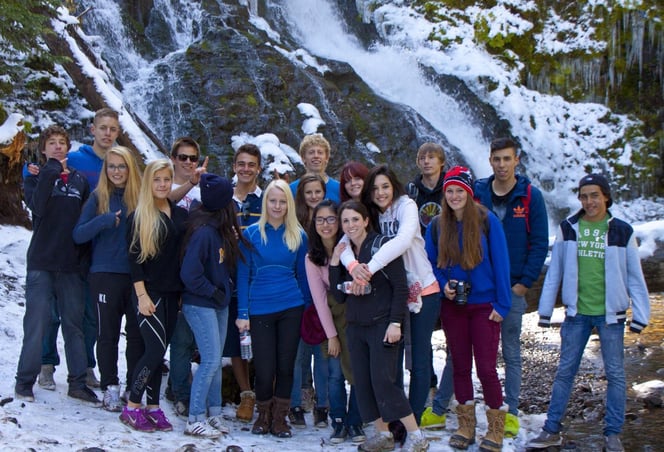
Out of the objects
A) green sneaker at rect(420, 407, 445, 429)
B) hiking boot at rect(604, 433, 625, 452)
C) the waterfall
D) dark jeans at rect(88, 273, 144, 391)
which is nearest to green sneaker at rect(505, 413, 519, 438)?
green sneaker at rect(420, 407, 445, 429)

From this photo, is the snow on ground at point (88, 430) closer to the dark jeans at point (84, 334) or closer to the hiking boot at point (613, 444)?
the dark jeans at point (84, 334)

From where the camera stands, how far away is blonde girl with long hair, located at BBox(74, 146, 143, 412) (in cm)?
503

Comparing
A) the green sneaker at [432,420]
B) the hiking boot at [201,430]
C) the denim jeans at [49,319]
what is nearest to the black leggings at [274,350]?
the hiking boot at [201,430]

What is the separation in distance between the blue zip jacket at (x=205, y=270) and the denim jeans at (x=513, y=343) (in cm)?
227

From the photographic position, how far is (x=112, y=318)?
504 cm

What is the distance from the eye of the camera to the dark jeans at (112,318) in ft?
16.5

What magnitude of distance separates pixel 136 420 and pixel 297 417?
135cm

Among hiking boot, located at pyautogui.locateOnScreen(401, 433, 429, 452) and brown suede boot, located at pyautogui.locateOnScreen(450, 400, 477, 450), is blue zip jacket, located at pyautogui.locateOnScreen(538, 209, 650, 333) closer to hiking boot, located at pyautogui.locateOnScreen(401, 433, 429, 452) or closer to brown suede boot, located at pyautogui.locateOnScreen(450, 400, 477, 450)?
brown suede boot, located at pyautogui.locateOnScreen(450, 400, 477, 450)

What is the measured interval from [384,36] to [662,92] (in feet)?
30.9

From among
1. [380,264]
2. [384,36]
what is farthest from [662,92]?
[380,264]

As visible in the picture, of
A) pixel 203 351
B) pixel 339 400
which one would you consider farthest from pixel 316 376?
pixel 203 351

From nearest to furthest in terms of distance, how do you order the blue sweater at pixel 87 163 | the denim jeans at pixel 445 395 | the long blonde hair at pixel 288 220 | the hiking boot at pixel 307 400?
the long blonde hair at pixel 288 220, the denim jeans at pixel 445 395, the blue sweater at pixel 87 163, the hiking boot at pixel 307 400

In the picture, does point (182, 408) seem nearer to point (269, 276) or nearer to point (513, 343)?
point (269, 276)

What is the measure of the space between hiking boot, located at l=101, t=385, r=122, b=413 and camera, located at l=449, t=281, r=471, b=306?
2.76 m
